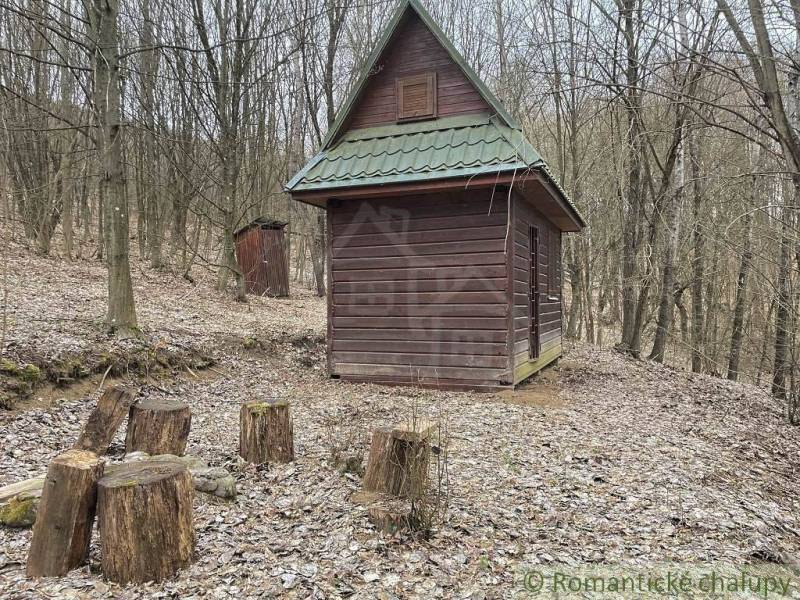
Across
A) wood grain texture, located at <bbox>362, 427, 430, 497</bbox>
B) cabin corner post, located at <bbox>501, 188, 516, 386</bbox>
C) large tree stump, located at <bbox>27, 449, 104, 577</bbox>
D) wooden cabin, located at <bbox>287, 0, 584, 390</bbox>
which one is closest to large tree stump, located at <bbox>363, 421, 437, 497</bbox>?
wood grain texture, located at <bbox>362, 427, 430, 497</bbox>

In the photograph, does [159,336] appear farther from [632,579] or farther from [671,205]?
[671,205]

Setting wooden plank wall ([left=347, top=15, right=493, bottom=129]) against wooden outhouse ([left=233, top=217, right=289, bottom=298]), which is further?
wooden outhouse ([left=233, top=217, right=289, bottom=298])

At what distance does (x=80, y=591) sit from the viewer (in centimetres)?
267

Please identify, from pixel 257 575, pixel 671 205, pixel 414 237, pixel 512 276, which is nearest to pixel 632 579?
pixel 257 575

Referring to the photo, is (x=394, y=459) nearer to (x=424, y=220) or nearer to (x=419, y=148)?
(x=424, y=220)

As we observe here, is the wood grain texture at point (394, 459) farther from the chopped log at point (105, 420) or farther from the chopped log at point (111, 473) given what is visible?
the chopped log at point (105, 420)

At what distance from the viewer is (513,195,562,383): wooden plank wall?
825 cm

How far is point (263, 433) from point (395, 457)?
53.9 inches

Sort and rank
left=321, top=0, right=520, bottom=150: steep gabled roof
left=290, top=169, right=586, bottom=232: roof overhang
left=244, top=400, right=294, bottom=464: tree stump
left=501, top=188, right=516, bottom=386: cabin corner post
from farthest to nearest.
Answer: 1. left=321, top=0, right=520, bottom=150: steep gabled roof
2. left=501, top=188, right=516, bottom=386: cabin corner post
3. left=290, top=169, right=586, bottom=232: roof overhang
4. left=244, top=400, right=294, bottom=464: tree stump

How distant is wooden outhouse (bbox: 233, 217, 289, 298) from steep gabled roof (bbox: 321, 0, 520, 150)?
9111 millimetres

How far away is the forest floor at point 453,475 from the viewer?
9.88 ft

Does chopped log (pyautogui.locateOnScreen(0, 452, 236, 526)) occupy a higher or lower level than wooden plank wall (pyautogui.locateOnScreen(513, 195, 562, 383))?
lower

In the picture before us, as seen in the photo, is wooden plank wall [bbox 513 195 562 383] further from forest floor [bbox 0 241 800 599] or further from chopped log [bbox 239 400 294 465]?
chopped log [bbox 239 400 294 465]

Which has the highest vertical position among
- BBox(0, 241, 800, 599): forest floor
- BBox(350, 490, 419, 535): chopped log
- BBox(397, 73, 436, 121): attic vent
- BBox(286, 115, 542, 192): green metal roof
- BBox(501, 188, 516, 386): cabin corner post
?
BBox(397, 73, 436, 121): attic vent
